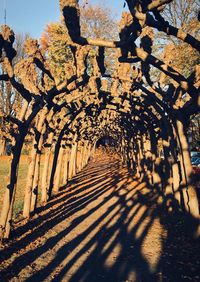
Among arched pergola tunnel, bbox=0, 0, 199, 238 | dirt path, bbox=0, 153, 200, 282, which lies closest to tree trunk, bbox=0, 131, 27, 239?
arched pergola tunnel, bbox=0, 0, 199, 238

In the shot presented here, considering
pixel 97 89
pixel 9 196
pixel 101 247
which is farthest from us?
pixel 97 89

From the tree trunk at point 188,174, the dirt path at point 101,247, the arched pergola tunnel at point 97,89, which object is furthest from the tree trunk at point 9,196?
the tree trunk at point 188,174

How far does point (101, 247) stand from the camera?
8.27 metres

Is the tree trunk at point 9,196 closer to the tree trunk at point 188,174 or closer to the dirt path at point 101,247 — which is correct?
the dirt path at point 101,247

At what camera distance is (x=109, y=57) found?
40.1m

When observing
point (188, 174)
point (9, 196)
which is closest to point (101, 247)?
point (9, 196)

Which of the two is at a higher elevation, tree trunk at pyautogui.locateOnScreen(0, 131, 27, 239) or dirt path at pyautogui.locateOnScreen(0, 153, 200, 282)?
tree trunk at pyautogui.locateOnScreen(0, 131, 27, 239)

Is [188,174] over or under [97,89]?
under

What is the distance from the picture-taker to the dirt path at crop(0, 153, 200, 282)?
21.7ft

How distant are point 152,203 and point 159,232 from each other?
15.0 ft

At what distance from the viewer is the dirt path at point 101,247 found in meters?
6.61

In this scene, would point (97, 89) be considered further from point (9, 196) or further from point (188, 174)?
point (9, 196)

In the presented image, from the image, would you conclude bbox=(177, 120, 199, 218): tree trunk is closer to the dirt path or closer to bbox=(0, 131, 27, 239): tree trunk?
the dirt path

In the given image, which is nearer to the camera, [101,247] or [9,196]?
[101,247]
